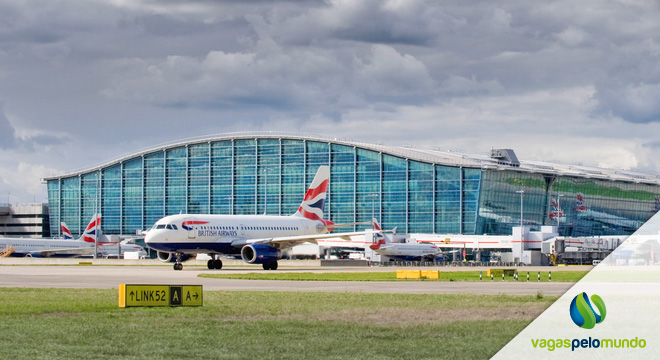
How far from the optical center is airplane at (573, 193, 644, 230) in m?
156

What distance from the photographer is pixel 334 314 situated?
25.2 metres

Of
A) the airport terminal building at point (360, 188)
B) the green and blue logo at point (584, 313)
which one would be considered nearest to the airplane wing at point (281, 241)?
the green and blue logo at point (584, 313)

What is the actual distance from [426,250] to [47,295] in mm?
90907

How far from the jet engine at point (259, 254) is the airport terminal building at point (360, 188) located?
77340 mm

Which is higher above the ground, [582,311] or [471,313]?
[582,311]

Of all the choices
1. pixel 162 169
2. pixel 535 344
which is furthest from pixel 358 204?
pixel 535 344

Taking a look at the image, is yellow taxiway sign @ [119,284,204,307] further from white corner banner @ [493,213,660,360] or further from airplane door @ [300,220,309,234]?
airplane door @ [300,220,309,234]

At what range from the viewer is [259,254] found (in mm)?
71000

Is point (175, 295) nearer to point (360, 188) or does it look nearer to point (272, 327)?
point (272, 327)

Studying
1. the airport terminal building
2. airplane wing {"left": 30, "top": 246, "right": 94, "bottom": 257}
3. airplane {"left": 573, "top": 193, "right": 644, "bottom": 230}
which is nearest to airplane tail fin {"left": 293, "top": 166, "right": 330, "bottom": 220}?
airplane wing {"left": 30, "top": 246, "right": 94, "bottom": 257}

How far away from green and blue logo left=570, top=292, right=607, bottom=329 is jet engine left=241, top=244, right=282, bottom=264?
196 ft

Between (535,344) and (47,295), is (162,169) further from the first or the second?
(535,344)

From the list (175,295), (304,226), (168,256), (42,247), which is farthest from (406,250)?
(175,295)

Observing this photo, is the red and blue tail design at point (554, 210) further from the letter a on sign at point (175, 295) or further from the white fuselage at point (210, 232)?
the letter a on sign at point (175, 295)
